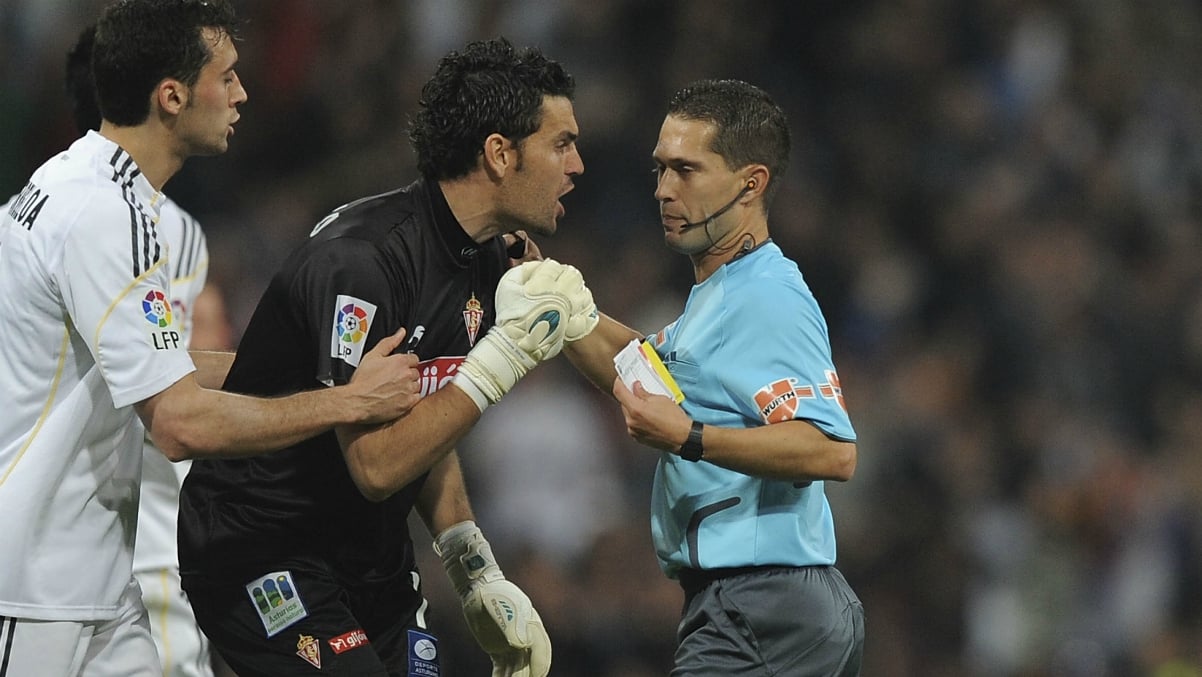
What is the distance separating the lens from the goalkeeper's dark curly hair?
4.50 m

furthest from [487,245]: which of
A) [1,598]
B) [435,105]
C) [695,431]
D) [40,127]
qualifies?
[40,127]

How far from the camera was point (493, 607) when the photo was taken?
15.6 ft

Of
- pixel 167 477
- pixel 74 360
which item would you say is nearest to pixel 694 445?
pixel 74 360

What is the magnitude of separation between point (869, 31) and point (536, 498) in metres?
4.40

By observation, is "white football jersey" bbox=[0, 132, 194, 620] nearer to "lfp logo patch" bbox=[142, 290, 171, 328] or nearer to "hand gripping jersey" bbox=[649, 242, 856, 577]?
"lfp logo patch" bbox=[142, 290, 171, 328]

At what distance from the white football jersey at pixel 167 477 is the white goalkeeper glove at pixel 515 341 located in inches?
67.9

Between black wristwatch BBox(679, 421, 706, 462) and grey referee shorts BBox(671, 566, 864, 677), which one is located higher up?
black wristwatch BBox(679, 421, 706, 462)

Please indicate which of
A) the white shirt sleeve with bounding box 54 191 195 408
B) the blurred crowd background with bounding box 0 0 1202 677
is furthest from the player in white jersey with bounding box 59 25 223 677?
the blurred crowd background with bounding box 0 0 1202 677

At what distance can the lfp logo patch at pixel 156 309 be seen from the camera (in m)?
3.95

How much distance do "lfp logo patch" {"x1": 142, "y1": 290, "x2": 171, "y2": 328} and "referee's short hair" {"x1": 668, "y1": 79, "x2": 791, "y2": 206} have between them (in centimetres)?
152

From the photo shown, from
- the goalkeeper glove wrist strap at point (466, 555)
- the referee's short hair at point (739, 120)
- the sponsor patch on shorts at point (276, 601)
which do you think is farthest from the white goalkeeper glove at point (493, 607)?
the referee's short hair at point (739, 120)

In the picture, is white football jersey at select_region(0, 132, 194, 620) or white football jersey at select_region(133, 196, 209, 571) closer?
white football jersey at select_region(0, 132, 194, 620)

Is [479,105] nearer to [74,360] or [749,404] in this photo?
[749,404]

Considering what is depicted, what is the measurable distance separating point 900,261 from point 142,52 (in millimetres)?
7291
